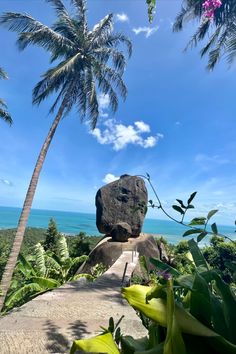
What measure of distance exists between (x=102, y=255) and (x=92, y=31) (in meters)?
11.3

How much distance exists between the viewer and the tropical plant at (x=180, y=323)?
0.57 m

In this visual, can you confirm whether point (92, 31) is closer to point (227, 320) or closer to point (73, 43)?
point (73, 43)

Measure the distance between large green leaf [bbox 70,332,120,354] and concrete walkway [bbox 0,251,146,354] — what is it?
2214mm

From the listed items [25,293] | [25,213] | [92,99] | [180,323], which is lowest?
[25,293]

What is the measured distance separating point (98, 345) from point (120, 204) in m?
16.7

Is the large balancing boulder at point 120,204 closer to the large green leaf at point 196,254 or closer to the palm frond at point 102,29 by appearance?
the palm frond at point 102,29

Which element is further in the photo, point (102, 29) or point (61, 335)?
point (102, 29)

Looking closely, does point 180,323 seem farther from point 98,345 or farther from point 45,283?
point 45,283

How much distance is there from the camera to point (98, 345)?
0.65m

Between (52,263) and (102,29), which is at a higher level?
(102,29)

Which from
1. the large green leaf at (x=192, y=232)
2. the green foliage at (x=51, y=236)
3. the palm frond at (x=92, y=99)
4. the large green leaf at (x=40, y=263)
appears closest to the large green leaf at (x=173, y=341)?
the large green leaf at (x=192, y=232)

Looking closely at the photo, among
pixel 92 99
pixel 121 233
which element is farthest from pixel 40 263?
pixel 92 99

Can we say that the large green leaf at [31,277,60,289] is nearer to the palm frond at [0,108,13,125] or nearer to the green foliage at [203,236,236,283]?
the green foliage at [203,236,236,283]

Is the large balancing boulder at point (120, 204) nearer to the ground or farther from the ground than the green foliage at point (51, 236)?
farther from the ground
